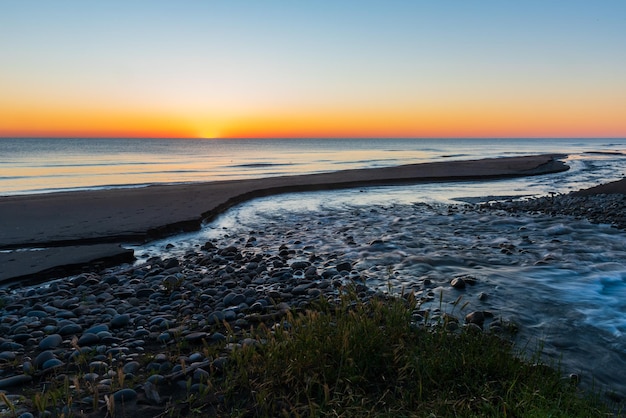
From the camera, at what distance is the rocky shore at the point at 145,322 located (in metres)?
4.02

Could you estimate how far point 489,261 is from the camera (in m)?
9.45

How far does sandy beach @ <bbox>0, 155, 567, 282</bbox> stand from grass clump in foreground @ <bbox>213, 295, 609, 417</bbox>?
6.89 meters

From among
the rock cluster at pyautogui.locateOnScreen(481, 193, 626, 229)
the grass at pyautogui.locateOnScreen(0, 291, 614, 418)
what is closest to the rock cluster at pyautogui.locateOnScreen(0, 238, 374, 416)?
the grass at pyautogui.locateOnScreen(0, 291, 614, 418)

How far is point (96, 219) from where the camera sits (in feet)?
44.9

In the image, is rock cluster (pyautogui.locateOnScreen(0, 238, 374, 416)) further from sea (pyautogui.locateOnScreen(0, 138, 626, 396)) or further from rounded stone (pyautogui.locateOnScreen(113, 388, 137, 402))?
sea (pyautogui.locateOnScreen(0, 138, 626, 396))

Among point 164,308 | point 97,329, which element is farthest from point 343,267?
point 97,329

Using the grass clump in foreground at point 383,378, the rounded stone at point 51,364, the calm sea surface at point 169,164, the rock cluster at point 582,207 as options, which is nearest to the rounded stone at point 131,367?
the rounded stone at point 51,364

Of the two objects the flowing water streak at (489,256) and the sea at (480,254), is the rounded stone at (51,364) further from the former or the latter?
the flowing water streak at (489,256)

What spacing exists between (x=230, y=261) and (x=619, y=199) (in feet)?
55.2

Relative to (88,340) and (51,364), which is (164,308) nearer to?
(88,340)

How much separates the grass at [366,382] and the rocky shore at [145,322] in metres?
0.13

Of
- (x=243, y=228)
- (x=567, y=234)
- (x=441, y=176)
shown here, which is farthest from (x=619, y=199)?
(x=243, y=228)

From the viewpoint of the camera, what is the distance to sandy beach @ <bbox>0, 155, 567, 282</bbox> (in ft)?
31.5

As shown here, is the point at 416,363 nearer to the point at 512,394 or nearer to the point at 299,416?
the point at 512,394
